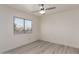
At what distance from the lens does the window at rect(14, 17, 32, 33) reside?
426cm

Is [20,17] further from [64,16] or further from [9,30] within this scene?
[64,16]

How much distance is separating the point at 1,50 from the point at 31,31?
264 centimetres

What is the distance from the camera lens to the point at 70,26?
4.49 meters

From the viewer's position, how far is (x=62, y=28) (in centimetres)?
498

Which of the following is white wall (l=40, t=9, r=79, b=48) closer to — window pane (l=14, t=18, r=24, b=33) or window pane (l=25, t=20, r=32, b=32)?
window pane (l=25, t=20, r=32, b=32)

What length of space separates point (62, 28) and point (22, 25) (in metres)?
2.77

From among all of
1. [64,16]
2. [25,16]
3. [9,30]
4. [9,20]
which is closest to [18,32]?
[9,30]

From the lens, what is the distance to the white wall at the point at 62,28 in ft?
14.0

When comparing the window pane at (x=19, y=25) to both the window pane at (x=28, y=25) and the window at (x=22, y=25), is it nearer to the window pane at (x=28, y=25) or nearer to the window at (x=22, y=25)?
the window at (x=22, y=25)

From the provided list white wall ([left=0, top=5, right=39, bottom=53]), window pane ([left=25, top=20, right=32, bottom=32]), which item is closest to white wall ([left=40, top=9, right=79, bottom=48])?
window pane ([left=25, top=20, right=32, bottom=32])

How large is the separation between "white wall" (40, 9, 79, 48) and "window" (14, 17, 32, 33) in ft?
5.00

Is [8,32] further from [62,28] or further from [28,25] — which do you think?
[62,28]

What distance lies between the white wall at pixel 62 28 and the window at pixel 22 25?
60.0 inches

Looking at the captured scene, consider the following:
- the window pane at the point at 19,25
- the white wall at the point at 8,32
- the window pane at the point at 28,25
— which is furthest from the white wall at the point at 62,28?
the window pane at the point at 19,25
